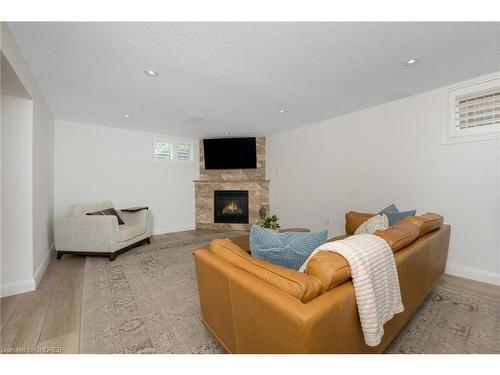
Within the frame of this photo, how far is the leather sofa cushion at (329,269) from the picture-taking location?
93 cm

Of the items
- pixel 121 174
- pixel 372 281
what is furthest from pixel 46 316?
pixel 121 174

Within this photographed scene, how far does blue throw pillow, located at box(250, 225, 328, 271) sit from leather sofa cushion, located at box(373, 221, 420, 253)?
47 cm

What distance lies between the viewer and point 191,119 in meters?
3.75

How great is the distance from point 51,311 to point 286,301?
7.33 ft

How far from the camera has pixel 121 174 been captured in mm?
4375

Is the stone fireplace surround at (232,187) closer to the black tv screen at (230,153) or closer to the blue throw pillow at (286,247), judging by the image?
the black tv screen at (230,153)

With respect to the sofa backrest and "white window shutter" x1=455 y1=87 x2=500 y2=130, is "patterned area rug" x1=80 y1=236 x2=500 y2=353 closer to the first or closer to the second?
the sofa backrest

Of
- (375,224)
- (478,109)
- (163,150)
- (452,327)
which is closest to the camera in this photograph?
(452,327)

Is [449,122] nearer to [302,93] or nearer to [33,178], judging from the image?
[302,93]

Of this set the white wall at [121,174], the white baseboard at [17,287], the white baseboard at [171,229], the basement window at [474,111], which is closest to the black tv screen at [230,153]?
the white wall at [121,174]

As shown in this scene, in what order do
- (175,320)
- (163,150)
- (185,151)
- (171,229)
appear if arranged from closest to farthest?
(175,320), (163,150), (171,229), (185,151)

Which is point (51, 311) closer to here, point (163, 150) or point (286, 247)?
point (286, 247)
